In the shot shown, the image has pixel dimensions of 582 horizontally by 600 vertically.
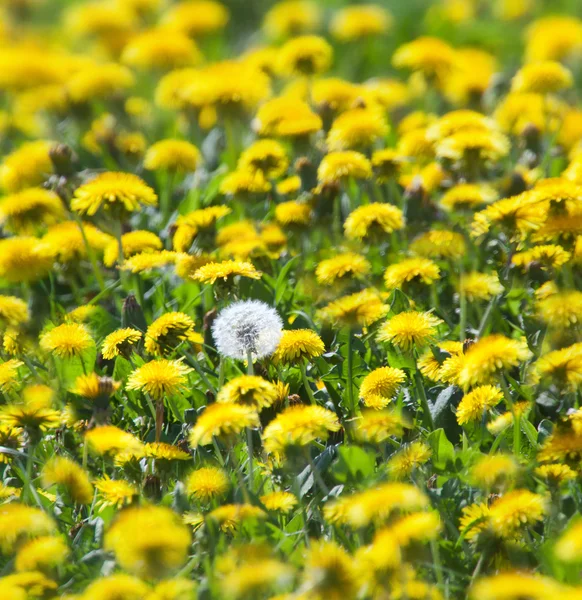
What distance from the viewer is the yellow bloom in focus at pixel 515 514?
6.06 feet

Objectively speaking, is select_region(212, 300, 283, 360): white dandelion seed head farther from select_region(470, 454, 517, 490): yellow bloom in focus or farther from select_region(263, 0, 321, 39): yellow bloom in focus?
select_region(263, 0, 321, 39): yellow bloom in focus

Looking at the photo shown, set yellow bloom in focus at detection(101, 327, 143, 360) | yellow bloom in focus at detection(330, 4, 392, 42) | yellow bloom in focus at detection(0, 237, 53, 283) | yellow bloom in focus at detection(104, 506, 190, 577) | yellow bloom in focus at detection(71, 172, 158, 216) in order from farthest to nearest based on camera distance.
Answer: yellow bloom in focus at detection(330, 4, 392, 42)
yellow bloom in focus at detection(0, 237, 53, 283)
yellow bloom in focus at detection(71, 172, 158, 216)
yellow bloom in focus at detection(101, 327, 143, 360)
yellow bloom in focus at detection(104, 506, 190, 577)

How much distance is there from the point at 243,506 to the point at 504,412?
78 cm

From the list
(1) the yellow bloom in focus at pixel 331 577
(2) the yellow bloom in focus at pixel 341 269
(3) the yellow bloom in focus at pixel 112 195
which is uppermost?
Result: (3) the yellow bloom in focus at pixel 112 195

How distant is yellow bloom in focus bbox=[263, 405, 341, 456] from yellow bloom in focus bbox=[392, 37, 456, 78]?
2381mm

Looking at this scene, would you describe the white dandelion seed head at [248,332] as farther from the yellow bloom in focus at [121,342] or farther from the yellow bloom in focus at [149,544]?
the yellow bloom in focus at [149,544]

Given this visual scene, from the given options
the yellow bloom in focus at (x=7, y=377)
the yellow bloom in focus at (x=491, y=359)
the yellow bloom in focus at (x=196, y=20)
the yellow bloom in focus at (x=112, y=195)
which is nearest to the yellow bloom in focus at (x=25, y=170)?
the yellow bloom in focus at (x=112, y=195)

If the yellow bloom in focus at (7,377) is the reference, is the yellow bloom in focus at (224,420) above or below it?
above

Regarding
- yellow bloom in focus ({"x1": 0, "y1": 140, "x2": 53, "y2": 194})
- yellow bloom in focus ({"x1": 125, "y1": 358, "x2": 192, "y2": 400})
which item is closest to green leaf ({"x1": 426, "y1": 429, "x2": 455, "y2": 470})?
yellow bloom in focus ({"x1": 125, "y1": 358, "x2": 192, "y2": 400})

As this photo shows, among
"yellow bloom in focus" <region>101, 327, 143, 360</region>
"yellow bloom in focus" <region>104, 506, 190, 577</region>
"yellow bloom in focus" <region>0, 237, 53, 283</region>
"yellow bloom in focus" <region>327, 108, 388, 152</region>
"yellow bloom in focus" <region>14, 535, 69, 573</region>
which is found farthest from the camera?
"yellow bloom in focus" <region>327, 108, 388, 152</region>

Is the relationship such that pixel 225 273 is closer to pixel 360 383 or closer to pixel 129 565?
pixel 360 383

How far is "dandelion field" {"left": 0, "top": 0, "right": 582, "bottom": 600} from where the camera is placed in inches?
74.0

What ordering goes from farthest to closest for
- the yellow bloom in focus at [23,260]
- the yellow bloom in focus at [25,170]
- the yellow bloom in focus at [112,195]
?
the yellow bloom in focus at [25,170], the yellow bloom in focus at [23,260], the yellow bloom in focus at [112,195]

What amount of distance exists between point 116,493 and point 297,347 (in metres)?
0.56
